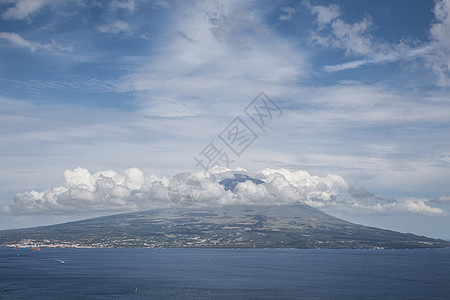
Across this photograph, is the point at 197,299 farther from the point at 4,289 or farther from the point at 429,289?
the point at 429,289

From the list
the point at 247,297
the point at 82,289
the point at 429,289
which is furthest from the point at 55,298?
the point at 429,289

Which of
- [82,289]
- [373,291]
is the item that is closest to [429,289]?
[373,291]

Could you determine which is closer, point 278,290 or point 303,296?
point 303,296

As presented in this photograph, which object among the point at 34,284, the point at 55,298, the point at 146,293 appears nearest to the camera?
the point at 55,298

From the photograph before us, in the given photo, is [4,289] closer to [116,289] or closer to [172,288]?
[116,289]

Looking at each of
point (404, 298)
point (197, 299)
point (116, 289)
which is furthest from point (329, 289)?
point (116, 289)

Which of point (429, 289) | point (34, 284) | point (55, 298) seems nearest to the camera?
point (55, 298)

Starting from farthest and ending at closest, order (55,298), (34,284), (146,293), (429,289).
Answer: (34,284)
(429,289)
(146,293)
(55,298)

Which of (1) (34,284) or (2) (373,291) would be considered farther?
(1) (34,284)
